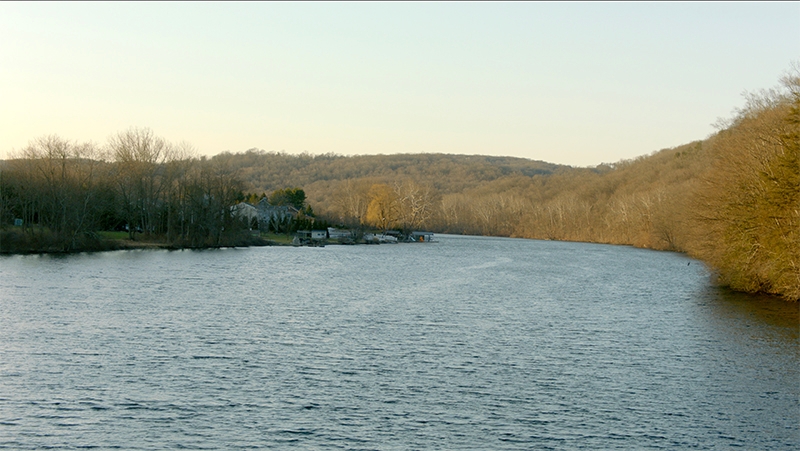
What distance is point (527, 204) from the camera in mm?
187125

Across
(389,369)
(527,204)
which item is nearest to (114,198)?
(389,369)

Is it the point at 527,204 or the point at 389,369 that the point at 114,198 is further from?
the point at 527,204

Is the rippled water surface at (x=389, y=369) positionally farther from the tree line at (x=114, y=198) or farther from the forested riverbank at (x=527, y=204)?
the tree line at (x=114, y=198)

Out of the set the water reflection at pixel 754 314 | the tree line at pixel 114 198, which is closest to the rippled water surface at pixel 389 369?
the water reflection at pixel 754 314

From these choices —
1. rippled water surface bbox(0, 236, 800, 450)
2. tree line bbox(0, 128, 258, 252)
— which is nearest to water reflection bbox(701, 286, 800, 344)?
rippled water surface bbox(0, 236, 800, 450)

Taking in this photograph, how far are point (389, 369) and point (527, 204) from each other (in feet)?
554

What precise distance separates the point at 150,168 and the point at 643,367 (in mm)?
79728

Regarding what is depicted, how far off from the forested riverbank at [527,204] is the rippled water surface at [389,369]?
A: 4.84 m

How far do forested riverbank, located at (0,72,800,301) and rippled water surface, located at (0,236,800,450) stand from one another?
15.9 feet

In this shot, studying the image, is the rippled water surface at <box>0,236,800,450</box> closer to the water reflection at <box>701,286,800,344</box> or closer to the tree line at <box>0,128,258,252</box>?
the water reflection at <box>701,286,800,344</box>

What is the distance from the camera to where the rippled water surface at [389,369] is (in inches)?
642

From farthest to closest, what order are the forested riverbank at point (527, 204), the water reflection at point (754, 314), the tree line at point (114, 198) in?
the tree line at point (114, 198) → the forested riverbank at point (527, 204) → the water reflection at point (754, 314)

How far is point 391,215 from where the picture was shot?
147875mm

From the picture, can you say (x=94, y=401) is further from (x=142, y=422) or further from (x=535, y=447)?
(x=535, y=447)
